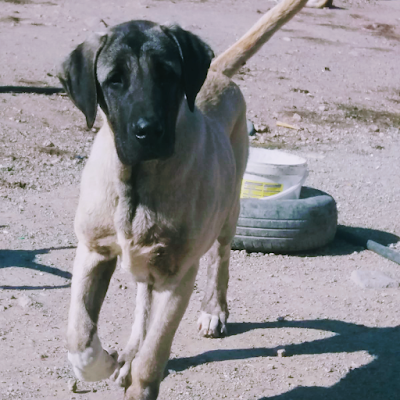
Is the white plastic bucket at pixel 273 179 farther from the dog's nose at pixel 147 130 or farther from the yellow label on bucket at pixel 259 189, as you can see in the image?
the dog's nose at pixel 147 130

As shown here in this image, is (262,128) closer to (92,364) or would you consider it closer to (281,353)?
(281,353)

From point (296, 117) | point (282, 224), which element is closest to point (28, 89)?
point (296, 117)

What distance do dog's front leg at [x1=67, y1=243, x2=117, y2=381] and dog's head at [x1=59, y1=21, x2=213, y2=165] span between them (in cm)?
63

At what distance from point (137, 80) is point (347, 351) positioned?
235 centimetres

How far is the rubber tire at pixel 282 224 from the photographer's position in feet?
18.6

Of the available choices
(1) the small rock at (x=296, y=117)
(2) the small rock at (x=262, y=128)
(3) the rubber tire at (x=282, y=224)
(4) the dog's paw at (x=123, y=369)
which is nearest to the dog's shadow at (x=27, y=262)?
(4) the dog's paw at (x=123, y=369)

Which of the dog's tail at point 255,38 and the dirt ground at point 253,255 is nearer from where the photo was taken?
the dirt ground at point 253,255

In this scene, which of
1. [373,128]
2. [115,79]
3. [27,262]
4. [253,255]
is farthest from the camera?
[373,128]

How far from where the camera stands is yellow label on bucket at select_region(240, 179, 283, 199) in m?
6.12

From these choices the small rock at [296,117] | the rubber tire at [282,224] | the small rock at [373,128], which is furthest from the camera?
the small rock at [373,128]

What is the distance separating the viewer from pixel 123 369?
393 cm

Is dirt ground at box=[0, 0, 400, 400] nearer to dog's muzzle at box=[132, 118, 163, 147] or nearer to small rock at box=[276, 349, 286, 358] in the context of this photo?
small rock at box=[276, 349, 286, 358]

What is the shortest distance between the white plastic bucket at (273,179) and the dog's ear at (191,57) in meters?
2.68

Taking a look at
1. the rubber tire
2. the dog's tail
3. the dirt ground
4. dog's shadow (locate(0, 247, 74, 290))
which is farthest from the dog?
the rubber tire
